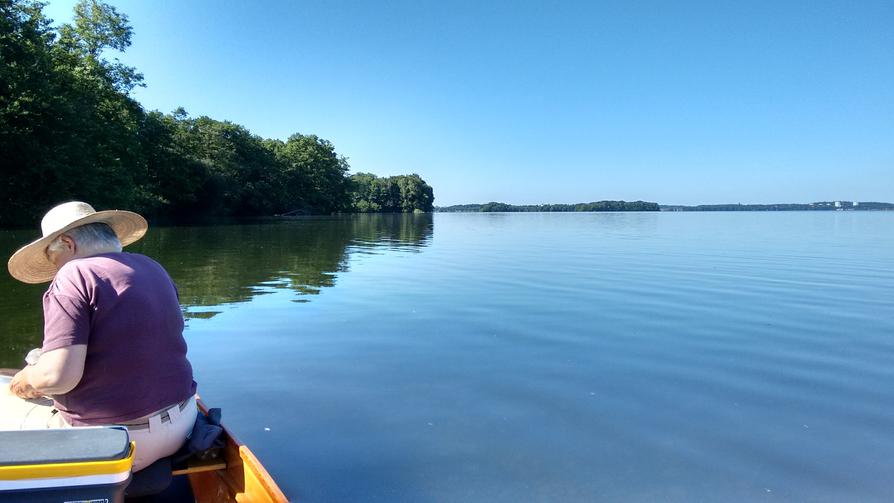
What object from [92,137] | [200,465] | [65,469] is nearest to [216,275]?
[200,465]

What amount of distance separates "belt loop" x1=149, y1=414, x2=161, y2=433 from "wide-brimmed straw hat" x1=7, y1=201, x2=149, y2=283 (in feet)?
3.58

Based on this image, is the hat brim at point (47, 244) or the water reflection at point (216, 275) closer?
the hat brim at point (47, 244)

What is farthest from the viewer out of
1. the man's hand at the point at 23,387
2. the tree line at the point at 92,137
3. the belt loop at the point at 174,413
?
the tree line at the point at 92,137

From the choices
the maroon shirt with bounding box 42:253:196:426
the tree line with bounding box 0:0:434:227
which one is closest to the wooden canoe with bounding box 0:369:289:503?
the maroon shirt with bounding box 42:253:196:426

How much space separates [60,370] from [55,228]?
0.80m

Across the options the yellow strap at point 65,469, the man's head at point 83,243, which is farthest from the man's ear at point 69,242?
the yellow strap at point 65,469

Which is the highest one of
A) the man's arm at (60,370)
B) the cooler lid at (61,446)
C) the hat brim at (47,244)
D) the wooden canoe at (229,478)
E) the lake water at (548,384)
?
the hat brim at (47,244)

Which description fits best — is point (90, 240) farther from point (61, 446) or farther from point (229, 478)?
point (229, 478)

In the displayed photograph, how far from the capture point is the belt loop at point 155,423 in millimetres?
3053

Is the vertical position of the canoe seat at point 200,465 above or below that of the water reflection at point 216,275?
above

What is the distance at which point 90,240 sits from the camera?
3074 mm

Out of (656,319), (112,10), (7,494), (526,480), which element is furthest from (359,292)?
(112,10)

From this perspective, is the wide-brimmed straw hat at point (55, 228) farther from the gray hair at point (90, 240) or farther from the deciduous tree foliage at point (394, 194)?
the deciduous tree foliage at point (394, 194)

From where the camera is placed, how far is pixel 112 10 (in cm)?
4388
